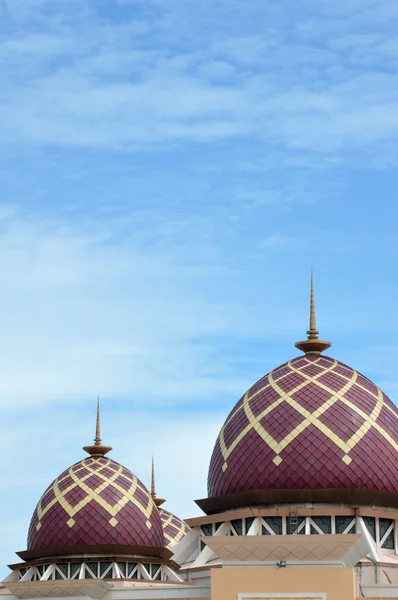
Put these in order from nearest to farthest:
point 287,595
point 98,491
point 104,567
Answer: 1. point 287,595
2. point 104,567
3. point 98,491

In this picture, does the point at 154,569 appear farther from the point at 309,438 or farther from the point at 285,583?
the point at 285,583

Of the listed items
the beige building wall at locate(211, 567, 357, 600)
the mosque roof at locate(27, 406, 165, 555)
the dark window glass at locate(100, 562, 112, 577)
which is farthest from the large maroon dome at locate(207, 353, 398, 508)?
the beige building wall at locate(211, 567, 357, 600)

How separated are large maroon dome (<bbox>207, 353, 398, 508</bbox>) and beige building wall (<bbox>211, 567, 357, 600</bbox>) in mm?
4433

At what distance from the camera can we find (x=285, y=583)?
982 inches

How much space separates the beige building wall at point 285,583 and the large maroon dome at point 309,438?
443 centimetres

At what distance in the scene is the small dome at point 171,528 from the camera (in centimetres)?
4081

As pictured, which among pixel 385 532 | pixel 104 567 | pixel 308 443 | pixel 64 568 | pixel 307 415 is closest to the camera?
pixel 385 532

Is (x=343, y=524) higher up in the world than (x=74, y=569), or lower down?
lower down

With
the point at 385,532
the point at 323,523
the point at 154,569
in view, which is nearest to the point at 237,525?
the point at 323,523

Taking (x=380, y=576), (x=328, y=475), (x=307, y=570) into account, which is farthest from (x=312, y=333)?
(x=307, y=570)

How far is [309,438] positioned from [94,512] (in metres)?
5.98

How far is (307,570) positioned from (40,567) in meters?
10.1

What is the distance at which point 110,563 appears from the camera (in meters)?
32.6

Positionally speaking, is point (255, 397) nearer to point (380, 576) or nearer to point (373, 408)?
point (373, 408)
